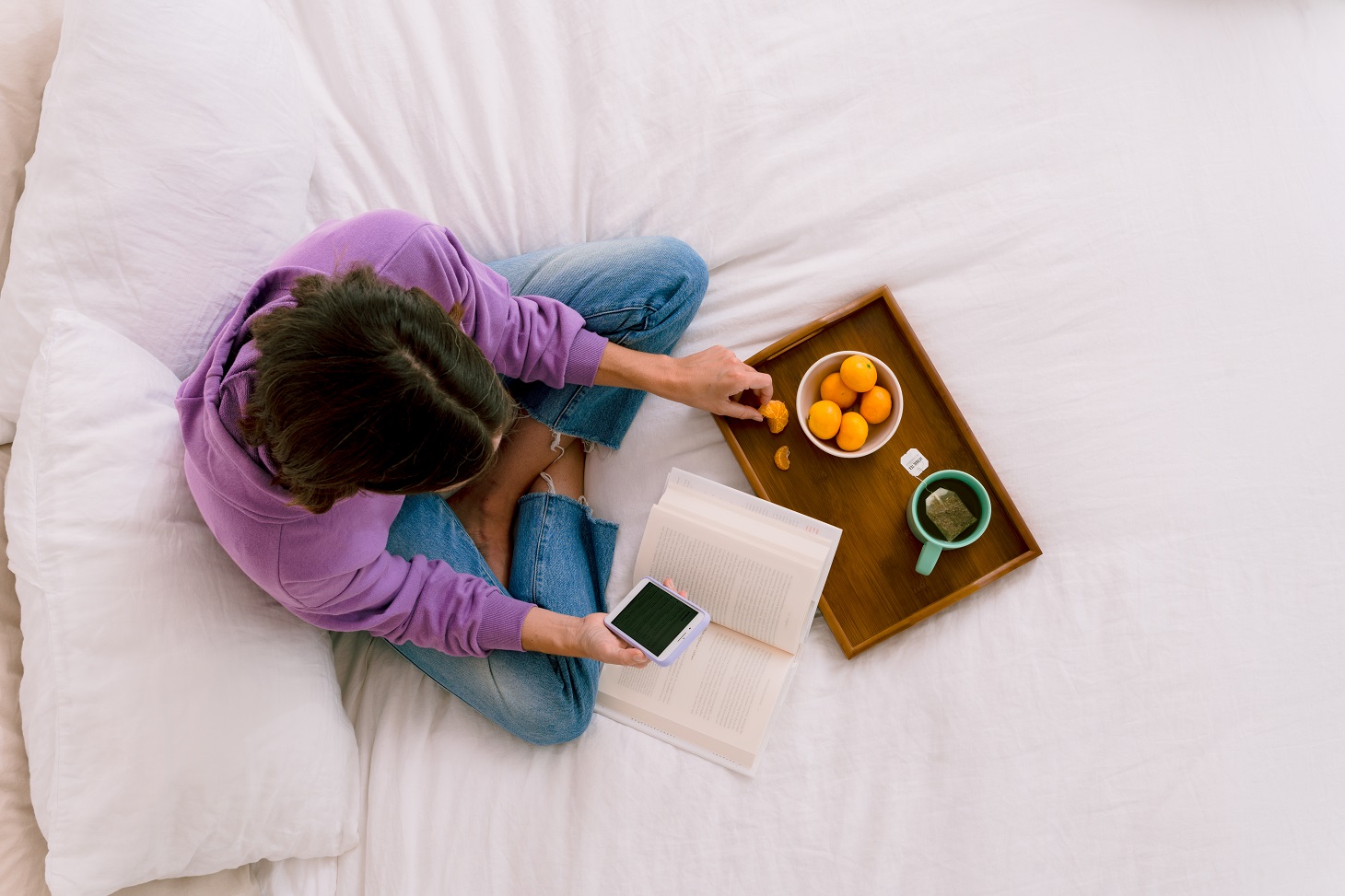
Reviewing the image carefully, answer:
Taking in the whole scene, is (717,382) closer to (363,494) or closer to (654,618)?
(654,618)

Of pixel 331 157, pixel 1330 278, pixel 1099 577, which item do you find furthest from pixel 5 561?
pixel 1330 278

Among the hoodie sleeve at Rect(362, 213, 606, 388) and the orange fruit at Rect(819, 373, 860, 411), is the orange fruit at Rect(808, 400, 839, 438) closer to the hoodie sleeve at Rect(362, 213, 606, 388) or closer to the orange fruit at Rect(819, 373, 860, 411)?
the orange fruit at Rect(819, 373, 860, 411)

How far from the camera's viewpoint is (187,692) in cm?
74

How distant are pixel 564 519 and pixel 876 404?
43 cm

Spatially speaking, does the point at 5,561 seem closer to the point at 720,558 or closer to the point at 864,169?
the point at 720,558

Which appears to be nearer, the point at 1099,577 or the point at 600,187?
the point at 1099,577

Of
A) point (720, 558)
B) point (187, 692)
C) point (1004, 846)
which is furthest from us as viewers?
point (720, 558)

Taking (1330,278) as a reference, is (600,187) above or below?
above

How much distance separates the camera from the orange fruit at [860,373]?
93cm

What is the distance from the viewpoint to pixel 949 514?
93cm

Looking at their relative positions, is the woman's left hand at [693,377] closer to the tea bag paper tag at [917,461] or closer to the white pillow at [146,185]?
the tea bag paper tag at [917,461]

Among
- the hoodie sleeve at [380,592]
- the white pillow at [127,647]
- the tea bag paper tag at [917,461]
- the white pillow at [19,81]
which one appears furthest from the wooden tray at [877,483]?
the white pillow at [19,81]

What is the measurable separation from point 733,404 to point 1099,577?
49 cm

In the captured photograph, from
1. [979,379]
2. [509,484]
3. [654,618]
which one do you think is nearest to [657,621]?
[654,618]
